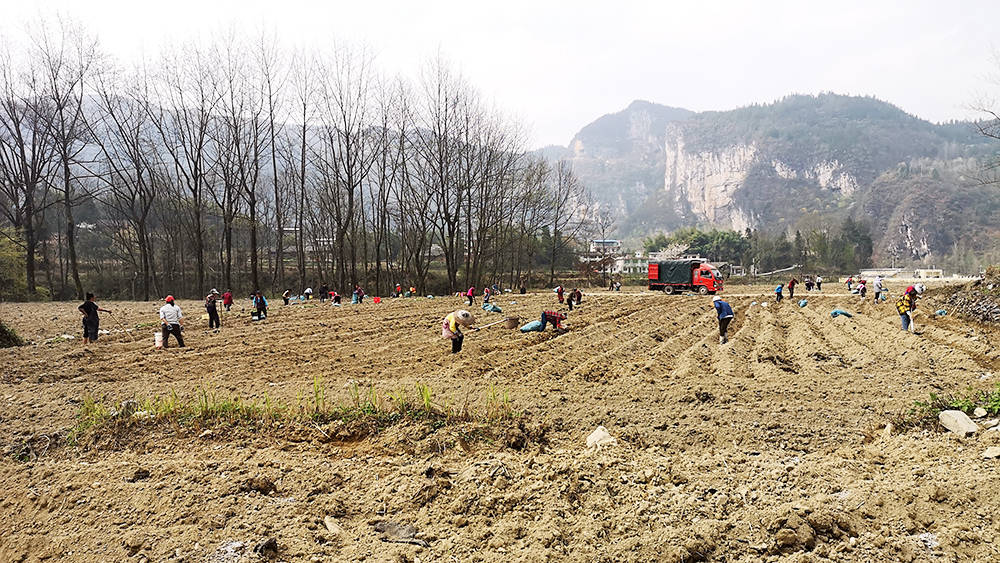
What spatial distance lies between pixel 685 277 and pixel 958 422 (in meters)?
31.1

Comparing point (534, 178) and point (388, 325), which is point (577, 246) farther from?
point (388, 325)

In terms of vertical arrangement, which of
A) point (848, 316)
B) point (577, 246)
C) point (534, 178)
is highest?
point (534, 178)

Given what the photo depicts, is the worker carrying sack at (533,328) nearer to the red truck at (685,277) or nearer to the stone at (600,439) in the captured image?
the stone at (600,439)

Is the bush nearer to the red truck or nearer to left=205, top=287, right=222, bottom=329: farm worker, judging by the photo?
left=205, top=287, right=222, bottom=329: farm worker

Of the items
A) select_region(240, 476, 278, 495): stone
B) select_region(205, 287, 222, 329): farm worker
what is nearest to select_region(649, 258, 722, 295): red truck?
select_region(205, 287, 222, 329): farm worker

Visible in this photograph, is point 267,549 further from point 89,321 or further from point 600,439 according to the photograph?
point 89,321

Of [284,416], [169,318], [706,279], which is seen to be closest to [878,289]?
[706,279]

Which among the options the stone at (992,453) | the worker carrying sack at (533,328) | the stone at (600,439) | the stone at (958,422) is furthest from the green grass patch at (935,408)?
the worker carrying sack at (533,328)

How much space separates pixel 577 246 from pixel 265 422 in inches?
2562

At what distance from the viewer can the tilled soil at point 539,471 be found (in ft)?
11.2

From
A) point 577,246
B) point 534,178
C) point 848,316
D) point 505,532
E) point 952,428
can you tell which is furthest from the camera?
point 577,246

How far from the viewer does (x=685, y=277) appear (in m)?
35.3

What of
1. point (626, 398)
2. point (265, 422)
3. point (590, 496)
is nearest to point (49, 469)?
point (265, 422)

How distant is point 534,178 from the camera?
49469 mm
